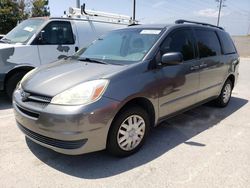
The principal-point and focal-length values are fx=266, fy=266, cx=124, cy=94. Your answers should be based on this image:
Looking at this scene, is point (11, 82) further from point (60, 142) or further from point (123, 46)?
point (60, 142)

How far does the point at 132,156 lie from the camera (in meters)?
3.49

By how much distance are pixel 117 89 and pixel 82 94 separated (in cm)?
42

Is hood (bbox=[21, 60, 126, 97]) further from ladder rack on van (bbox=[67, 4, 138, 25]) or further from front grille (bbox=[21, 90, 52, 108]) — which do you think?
ladder rack on van (bbox=[67, 4, 138, 25])

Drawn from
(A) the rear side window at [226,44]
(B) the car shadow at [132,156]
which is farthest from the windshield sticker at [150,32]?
(A) the rear side window at [226,44]

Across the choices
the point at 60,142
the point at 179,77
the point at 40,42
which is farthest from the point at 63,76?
the point at 40,42

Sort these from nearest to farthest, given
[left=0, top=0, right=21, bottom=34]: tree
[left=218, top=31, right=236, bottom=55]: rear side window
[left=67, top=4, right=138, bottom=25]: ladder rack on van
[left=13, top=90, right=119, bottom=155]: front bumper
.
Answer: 1. [left=13, top=90, right=119, bottom=155]: front bumper
2. [left=218, top=31, right=236, bottom=55]: rear side window
3. [left=67, top=4, right=138, bottom=25]: ladder rack on van
4. [left=0, top=0, right=21, bottom=34]: tree

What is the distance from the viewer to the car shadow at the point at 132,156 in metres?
3.16

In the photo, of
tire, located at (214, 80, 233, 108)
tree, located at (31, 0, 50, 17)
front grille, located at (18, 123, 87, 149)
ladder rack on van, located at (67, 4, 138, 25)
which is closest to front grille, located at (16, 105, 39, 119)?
front grille, located at (18, 123, 87, 149)

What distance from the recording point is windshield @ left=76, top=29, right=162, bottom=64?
3.77 meters

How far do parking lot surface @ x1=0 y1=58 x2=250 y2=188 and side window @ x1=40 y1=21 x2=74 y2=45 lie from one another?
94.1 inches

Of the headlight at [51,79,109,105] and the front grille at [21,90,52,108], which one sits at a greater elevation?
the headlight at [51,79,109,105]

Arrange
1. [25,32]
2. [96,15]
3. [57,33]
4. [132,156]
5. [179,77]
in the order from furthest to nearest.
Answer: [96,15] < [57,33] < [25,32] < [179,77] < [132,156]

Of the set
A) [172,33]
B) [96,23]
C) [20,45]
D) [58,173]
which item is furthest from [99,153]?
[96,23]

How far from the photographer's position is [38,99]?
3104 millimetres
